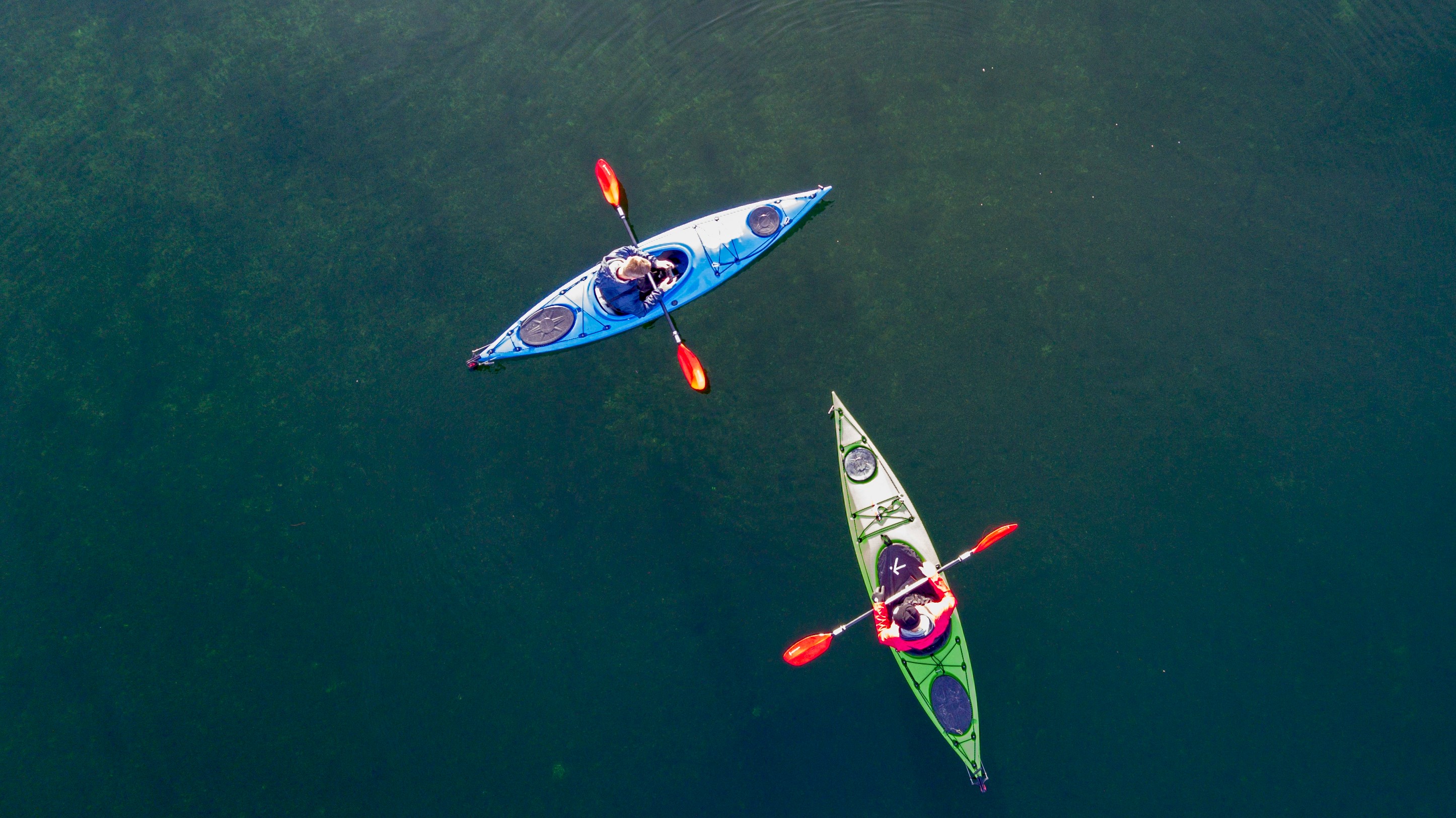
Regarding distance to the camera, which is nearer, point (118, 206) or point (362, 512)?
point (362, 512)

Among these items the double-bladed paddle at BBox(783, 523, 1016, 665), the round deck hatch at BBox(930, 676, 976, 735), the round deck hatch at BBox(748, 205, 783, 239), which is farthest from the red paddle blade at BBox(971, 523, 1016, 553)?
the round deck hatch at BBox(748, 205, 783, 239)

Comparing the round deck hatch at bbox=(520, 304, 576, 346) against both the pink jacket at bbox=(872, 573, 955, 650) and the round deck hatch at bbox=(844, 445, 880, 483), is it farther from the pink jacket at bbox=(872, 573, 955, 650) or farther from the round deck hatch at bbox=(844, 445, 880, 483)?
the pink jacket at bbox=(872, 573, 955, 650)

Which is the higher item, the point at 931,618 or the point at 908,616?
the point at 908,616

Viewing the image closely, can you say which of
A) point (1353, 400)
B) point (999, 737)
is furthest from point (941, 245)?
point (999, 737)

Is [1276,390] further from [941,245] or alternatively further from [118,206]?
[118,206]

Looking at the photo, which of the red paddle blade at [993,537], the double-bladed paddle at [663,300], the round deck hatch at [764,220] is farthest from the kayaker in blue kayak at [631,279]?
the red paddle blade at [993,537]

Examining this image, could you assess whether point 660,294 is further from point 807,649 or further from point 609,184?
point 807,649

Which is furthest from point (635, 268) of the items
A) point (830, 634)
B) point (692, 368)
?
point (830, 634)
